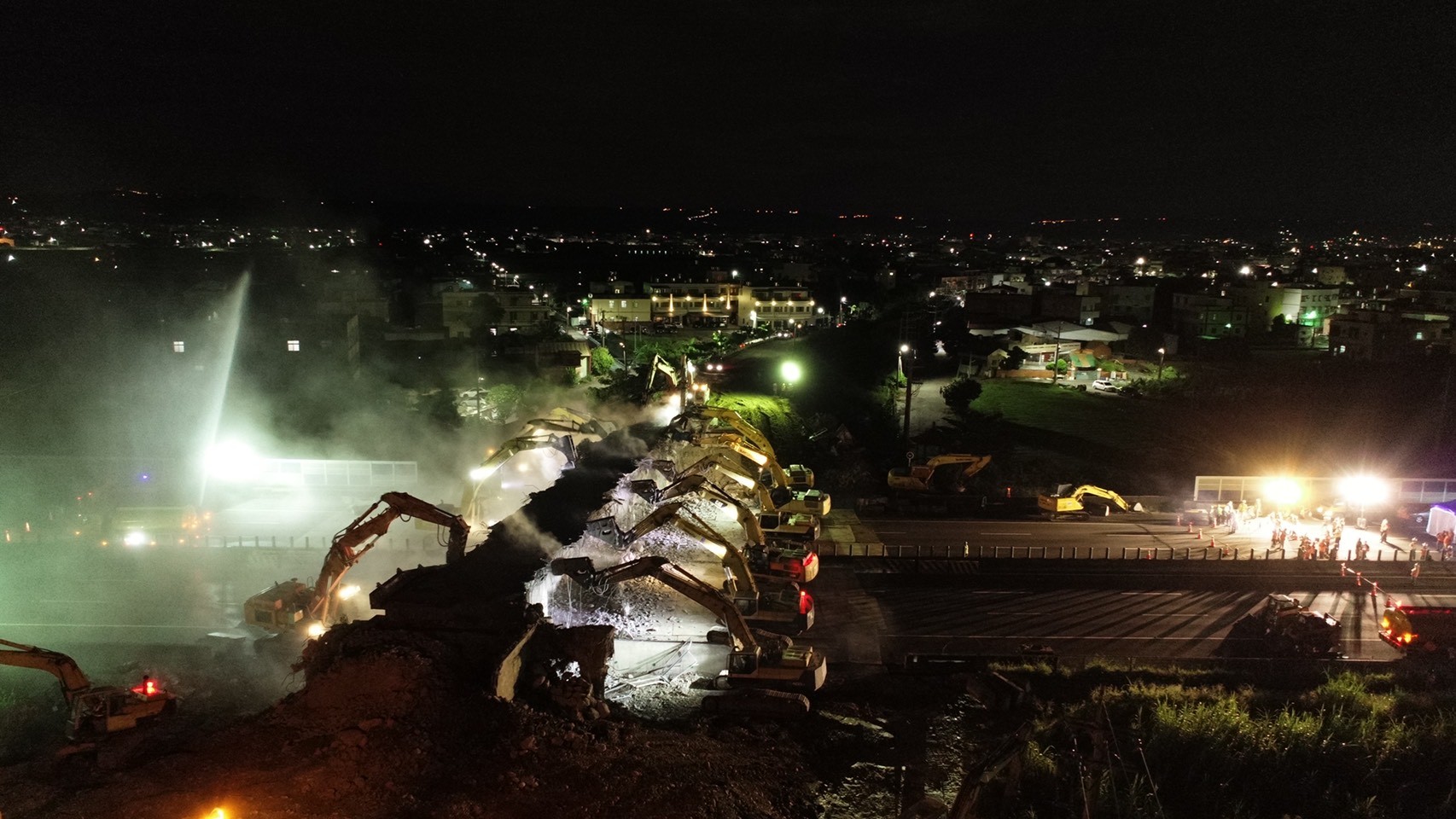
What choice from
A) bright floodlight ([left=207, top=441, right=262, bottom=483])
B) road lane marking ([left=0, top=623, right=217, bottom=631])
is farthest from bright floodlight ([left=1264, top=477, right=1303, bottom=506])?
bright floodlight ([left=207, top=441, right=262, bottom=483])

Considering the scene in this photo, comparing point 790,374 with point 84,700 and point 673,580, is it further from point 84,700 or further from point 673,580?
point 84,700

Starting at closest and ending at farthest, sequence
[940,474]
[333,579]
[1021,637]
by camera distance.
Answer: [333,579] → [1021,637] → [940,474]

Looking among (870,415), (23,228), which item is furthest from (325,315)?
(23,228)

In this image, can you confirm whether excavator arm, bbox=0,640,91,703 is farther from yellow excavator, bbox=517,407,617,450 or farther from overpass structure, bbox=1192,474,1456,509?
overpass structure, bbox=1192,474,1456,509

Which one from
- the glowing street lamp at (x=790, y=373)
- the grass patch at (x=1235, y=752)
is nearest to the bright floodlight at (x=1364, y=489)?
the grass patch at (x=1235, y=752)

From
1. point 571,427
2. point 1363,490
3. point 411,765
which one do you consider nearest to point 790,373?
point 571,427

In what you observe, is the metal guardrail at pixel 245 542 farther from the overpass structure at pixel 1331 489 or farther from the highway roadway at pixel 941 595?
the overpass structure at pixel 1331 489
